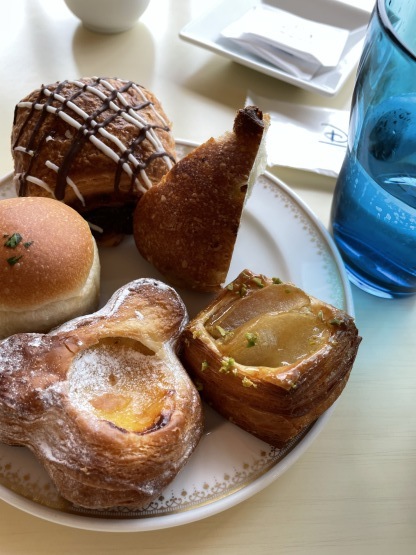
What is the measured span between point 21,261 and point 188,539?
53cm

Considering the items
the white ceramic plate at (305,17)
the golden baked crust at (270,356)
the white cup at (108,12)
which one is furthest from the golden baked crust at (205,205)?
the white cup at (108,12)

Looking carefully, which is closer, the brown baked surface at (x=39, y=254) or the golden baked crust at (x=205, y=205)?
the brown baked surface at (x=39, y=254)

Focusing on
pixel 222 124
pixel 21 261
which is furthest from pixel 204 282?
pixel 222 124

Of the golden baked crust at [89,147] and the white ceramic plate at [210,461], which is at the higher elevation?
the golden baked crust at [89,147]

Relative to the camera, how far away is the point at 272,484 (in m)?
0.91

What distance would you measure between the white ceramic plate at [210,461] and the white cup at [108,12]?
899mm

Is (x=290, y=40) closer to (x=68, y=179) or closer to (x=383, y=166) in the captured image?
(x=383, y=166)

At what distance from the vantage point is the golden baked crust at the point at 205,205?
1.00 meters

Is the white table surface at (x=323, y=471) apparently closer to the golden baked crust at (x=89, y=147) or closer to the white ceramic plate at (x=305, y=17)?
the white ceramic plate at (x=305, y=17)

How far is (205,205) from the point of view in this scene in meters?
1.01

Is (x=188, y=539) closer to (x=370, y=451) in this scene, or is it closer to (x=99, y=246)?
(x=370, y=451)

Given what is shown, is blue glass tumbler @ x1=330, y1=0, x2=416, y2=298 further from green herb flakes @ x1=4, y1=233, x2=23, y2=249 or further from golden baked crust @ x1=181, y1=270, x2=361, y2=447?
green herb flakes @ x1=4, y1=233, x2=23, y2=249

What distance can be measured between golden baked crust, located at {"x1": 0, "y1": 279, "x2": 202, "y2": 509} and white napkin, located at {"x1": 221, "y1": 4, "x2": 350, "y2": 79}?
0.98 meters

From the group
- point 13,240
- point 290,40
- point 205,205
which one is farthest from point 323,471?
point 290,40
